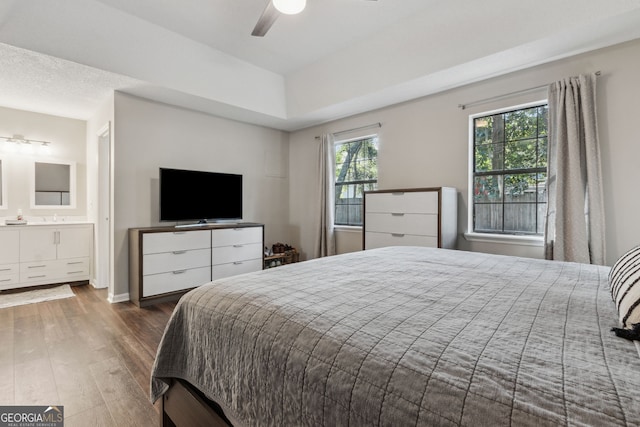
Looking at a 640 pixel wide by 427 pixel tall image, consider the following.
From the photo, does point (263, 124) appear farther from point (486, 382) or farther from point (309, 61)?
point (486, 382)

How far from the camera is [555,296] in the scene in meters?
1.06

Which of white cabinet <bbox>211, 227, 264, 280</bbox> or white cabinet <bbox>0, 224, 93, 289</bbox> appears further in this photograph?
white cabinet <bbox>211, 227, 264, 280</bbox>

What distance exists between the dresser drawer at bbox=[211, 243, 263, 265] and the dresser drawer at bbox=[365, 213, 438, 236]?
5.41 feet

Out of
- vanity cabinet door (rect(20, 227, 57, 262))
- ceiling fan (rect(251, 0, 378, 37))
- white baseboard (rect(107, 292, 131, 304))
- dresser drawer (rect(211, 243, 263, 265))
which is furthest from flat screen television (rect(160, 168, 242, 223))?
ceiling fan (rect(251, 0, 378, 37))

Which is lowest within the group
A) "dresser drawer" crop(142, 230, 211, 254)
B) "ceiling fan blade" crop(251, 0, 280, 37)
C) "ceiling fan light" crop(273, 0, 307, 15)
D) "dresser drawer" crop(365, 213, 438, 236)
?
"dresser drawer" crop(142, 230, 211, 254)

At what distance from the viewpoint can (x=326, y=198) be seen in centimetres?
455

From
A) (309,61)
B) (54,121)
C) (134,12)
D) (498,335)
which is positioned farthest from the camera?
(54,121)

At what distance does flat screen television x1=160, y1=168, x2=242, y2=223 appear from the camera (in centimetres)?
364

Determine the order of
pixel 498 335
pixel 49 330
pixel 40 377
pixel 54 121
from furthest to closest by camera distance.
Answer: pixel 54 121
pixel 49 330
pixel 40 377
pixel 498 335

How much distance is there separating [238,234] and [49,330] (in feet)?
6.71

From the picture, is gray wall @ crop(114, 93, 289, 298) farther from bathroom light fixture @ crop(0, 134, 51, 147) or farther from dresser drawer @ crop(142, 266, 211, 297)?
bathroom light fixture @ crop(0, 134, 51, 147)

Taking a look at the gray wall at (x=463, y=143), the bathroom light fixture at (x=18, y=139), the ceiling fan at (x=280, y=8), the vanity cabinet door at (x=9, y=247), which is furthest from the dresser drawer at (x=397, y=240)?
the bathroom light fixture at (x=18, y=139)

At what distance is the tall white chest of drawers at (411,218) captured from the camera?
3.05m

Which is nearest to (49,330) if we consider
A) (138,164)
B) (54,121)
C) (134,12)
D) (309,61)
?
(138,164)
